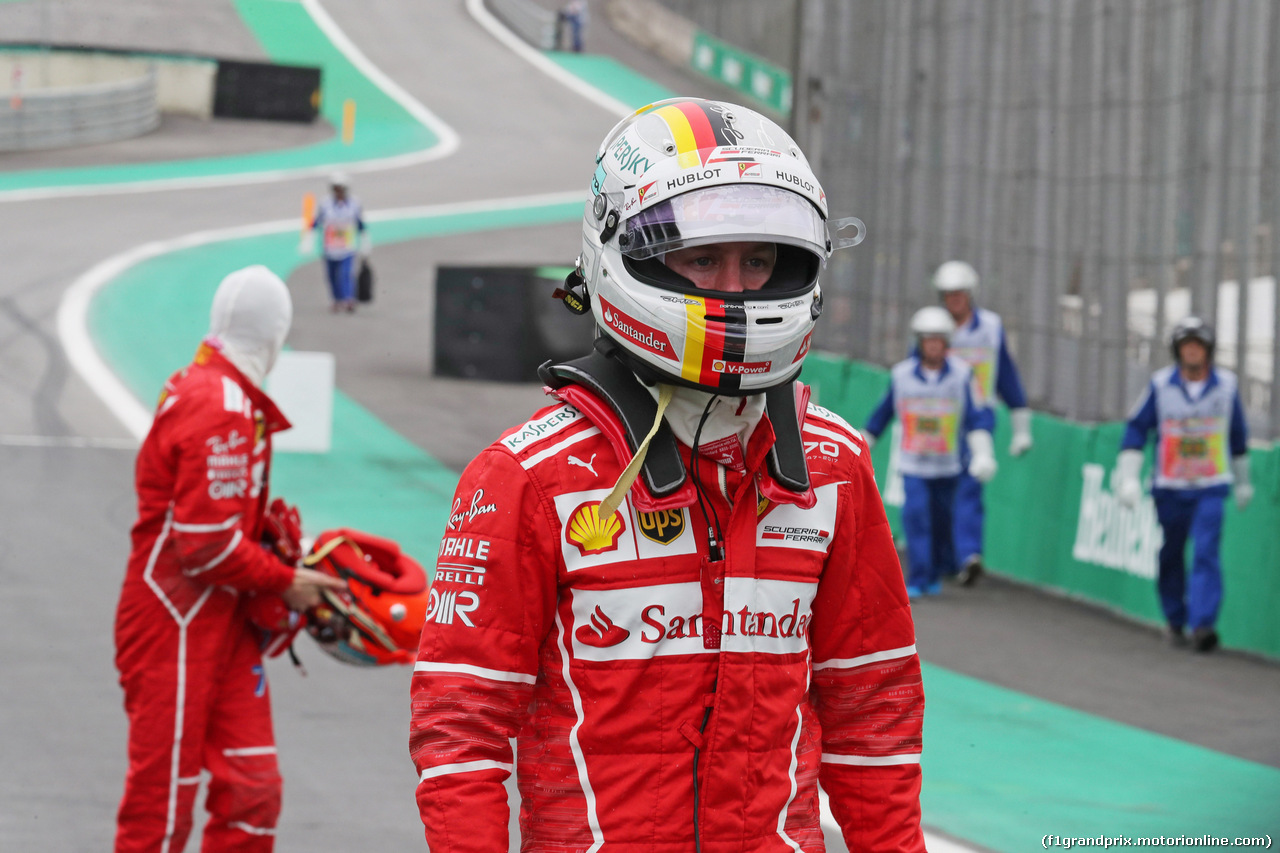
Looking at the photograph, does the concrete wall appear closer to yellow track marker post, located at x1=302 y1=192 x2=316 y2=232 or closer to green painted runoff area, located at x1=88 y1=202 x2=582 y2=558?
yellow track marker post, located at x1=302 y1=192 x2=316 y2=232

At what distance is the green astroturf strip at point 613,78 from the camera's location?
152 ft

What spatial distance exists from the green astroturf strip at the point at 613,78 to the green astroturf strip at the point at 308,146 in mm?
6204

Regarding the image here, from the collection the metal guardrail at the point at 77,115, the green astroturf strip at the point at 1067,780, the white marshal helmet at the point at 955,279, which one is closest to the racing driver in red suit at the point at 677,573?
the green astroturf strip at the point at 1067,780

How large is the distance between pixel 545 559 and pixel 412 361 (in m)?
19.4

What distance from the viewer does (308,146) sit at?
40031 millimetres

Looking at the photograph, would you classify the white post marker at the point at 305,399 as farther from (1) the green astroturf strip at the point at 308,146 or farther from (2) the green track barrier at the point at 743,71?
(2) the green track barrier at the point at 743,71

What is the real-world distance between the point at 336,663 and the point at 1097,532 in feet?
18.7

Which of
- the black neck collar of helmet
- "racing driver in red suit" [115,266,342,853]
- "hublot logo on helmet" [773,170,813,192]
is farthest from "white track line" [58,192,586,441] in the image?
"hublot logo on helmet" [773,170,813,192]

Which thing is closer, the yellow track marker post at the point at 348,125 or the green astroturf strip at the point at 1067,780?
the green astroturf strip at the point at 1067,780

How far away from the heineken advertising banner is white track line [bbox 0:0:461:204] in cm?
2265

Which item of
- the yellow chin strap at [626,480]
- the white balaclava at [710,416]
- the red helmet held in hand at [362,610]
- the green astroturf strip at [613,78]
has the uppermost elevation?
the green astroturf strip at [613,78]

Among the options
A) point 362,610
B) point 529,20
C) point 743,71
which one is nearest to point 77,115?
point 529,20

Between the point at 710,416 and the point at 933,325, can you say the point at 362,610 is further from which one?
the point at 933,325

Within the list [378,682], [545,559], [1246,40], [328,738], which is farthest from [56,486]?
[545,559]
